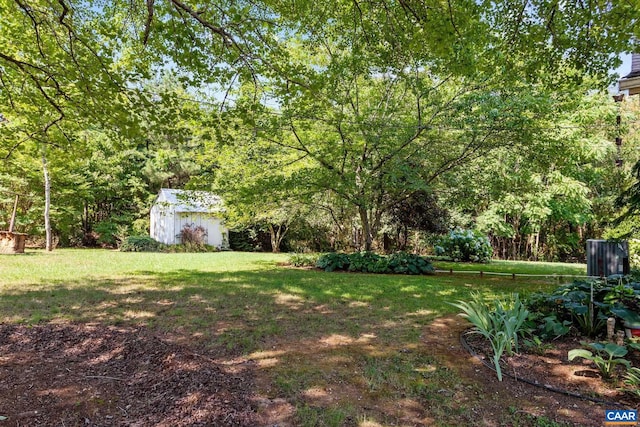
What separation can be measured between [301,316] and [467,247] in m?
9.18

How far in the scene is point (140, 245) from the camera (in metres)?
15.3

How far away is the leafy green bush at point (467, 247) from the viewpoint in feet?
39.4

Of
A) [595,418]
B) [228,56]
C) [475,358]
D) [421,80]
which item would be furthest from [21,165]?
[595,418]

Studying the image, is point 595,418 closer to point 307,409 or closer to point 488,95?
point 307,409

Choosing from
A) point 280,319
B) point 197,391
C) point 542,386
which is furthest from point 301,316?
point 542,386

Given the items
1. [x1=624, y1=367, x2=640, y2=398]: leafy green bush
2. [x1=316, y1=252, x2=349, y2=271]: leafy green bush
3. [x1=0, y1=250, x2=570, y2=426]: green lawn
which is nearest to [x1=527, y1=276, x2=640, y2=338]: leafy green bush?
[x1=624, y1=367, x2=640, y2=398]: leafy green bush

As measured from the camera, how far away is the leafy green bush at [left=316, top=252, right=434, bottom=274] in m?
8.88

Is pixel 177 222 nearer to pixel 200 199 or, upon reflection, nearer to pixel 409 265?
pixel 200 199

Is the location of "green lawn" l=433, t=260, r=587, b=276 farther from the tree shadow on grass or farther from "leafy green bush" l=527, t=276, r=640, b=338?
"leafy green bush" l=527, t=276, r=640, b=338

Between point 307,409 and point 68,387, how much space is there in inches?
66.6

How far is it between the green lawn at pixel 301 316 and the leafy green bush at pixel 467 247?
12.4 ft

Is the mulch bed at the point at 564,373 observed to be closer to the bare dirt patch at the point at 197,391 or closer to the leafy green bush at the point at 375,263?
the bare dirt patch at the point at 197,391

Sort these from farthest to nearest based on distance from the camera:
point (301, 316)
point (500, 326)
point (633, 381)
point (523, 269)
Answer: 1. point (523, 269)
2. point (301, 316)
3. point (500, 326)
4. point (633, 381)

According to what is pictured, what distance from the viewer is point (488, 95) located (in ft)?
24.4
